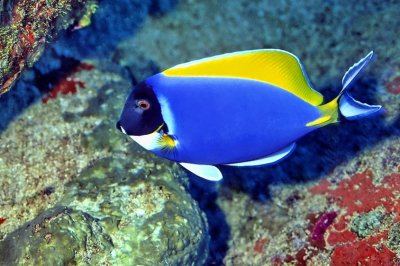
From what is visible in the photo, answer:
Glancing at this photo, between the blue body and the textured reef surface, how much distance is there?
36.4 inches

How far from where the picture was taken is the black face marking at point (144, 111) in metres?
1.98

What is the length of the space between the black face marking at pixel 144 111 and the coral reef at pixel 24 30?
2.77 feet

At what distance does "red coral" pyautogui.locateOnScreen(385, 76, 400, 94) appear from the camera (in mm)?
3837

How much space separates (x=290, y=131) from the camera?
205cm

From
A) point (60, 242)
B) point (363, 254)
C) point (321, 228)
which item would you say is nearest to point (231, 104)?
point (60, 242)

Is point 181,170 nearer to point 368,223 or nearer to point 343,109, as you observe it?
point 368,223

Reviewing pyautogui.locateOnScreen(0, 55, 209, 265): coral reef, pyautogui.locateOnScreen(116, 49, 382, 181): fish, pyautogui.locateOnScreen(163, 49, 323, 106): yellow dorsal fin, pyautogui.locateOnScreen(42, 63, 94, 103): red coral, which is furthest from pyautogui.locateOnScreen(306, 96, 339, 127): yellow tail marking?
pyautogui.locateOnScreen(42, 63, 94, 103): red coral

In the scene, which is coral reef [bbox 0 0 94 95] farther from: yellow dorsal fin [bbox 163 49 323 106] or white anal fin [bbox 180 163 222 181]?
white anal fin [bbox 180 163 222 181]

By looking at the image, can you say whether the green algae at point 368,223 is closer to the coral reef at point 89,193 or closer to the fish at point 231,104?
the coral reef at point 89,193

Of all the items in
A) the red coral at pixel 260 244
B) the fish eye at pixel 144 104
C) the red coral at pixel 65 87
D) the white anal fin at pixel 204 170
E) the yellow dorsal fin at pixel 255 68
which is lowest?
the red coral at pixel 260 244

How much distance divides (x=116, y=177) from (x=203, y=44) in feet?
6.29

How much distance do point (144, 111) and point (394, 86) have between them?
2692 millimetres

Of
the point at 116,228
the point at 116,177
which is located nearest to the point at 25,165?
the point at 116,177

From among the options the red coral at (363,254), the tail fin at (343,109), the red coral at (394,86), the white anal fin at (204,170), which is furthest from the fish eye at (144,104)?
the red coral at (394,86)
